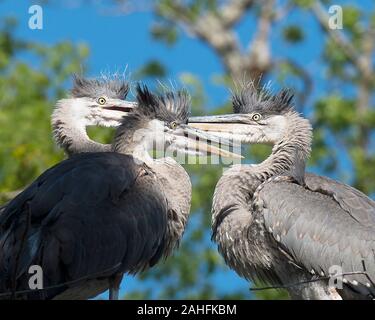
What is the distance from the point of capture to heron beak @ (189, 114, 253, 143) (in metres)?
10.0

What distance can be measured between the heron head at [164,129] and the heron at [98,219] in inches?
0.4

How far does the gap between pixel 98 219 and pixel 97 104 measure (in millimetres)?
2873

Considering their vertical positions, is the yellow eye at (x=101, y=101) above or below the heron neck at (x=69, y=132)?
above

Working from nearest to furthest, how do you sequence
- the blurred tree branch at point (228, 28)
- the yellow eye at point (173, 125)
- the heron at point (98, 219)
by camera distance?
the heron at point (98, 219) < the yellow eye at point (173, 125) < the blurred tree branch at point (228, 28)

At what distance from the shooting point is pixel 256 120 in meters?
10.0

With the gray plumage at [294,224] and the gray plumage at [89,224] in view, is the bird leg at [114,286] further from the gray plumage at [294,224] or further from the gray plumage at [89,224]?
the gray plumage at [294,224]

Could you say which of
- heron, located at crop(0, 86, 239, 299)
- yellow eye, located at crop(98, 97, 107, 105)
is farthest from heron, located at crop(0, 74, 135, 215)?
heron, located at crop(0, 86, 239, 299)

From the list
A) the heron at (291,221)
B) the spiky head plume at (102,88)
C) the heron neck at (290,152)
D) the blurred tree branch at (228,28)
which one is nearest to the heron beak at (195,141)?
the heron at (291,221)

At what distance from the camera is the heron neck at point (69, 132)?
420 inches

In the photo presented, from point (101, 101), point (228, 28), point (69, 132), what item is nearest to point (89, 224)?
point (69, 132)

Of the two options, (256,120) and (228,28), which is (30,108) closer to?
(256,120)

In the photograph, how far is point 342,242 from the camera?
27.9ft

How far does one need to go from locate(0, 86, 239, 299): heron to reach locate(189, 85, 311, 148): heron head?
747 mm

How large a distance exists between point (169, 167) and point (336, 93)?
11668 millimetres
